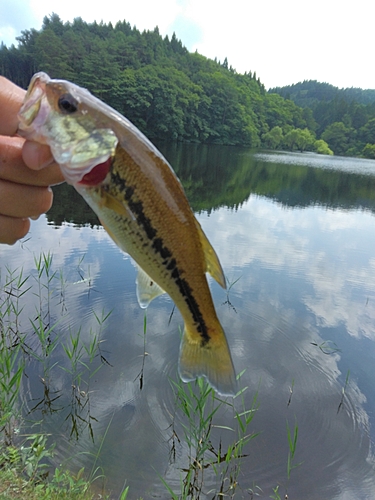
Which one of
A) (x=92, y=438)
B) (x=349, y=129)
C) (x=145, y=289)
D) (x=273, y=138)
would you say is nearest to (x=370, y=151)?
(x=349, y=129)

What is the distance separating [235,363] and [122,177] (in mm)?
6246

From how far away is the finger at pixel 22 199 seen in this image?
7.21ft

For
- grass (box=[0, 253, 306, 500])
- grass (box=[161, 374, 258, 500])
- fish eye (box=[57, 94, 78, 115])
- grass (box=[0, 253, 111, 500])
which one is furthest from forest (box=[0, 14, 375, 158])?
fish eye (box=[57, 94, 78, 115])

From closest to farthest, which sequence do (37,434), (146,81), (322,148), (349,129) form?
(37,434), (146,81), (322,148), (349,129)

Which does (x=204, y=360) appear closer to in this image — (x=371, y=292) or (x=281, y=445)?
(x=281, y=445)

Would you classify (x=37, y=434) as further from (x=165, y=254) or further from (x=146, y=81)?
(x=146, y=81)

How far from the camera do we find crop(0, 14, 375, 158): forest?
66375mm

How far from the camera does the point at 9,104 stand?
1.97 m

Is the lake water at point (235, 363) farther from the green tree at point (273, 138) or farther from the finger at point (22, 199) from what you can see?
the green tree at point (273, 138)

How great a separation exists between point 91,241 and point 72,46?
75.6 m

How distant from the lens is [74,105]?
177cm

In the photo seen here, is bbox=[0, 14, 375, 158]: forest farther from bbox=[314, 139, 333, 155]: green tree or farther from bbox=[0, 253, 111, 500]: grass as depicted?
bbox=[0, 253, 111, 500]: grass

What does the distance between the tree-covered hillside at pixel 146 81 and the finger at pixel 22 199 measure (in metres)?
65.8

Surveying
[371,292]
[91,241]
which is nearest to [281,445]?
[371,292]
